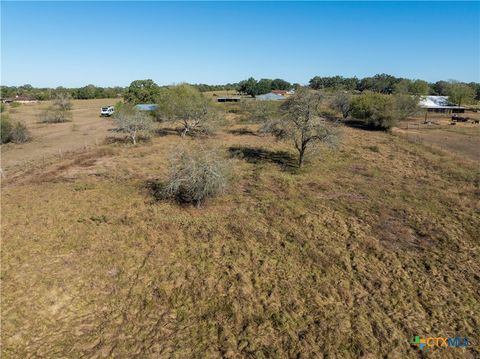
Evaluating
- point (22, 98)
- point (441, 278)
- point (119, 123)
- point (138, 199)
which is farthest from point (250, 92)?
point (441, 278)

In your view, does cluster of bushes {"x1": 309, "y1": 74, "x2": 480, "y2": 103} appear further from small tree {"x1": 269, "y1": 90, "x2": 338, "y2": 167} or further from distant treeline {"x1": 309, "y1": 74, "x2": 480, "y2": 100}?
small tree {"x1": 269, "y1": 90, "x2": 338, "y2": 167}

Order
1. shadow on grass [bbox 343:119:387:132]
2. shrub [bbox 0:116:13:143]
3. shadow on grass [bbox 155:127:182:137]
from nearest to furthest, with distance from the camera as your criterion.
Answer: shrub [bbox 0:116:13:143], shadow on grass [bbox 155:127:182:137], shadow on grass [bbox 343:119:387:132]

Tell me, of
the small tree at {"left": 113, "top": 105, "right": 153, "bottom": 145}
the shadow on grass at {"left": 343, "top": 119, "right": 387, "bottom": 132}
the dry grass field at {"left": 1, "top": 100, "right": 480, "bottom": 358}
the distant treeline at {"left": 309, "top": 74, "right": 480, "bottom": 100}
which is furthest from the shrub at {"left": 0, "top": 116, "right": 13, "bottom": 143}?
the distant treeline at {"left": 309, "top": 74, "right": 480, "bottom": 100}

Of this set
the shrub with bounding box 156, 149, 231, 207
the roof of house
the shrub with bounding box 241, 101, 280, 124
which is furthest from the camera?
the roof of house

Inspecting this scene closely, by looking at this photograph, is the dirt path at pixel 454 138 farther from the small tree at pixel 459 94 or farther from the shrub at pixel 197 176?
the small tree at pixel 459 94

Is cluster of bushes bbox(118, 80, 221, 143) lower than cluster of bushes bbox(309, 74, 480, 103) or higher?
lower

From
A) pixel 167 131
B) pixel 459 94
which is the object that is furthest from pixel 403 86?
pixel 167 131

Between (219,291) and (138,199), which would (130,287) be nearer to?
(219,291)
